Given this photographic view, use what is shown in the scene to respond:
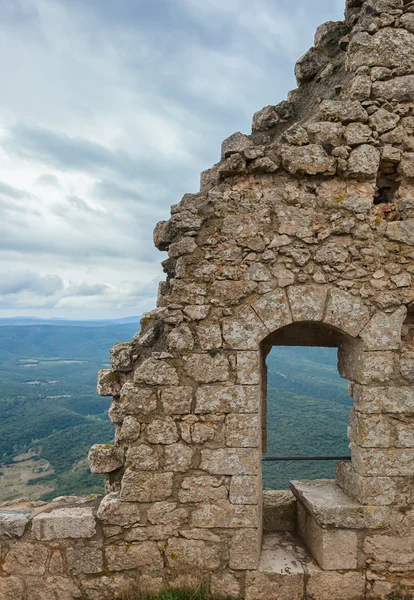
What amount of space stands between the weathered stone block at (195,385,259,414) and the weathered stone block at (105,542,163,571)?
1.44 metres

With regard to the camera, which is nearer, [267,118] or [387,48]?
[387,48]

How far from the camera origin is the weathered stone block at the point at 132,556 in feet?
12.8

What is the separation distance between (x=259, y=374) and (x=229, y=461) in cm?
91

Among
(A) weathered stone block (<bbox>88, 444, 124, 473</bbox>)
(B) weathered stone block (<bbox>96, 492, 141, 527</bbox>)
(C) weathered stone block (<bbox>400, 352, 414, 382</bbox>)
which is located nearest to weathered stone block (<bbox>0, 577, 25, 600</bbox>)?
(B) weathered stone block (<bbox>96, 492, 141, 527</bbox>)

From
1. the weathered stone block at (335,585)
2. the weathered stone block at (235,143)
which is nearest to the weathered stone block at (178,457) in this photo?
the weathered stone block at (335,585)

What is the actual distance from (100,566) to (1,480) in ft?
70.2

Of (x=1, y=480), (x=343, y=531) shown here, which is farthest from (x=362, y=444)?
(x=1, y=480)

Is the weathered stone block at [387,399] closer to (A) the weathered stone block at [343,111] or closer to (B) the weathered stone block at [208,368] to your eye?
(B) the weathered stone block at [208,368]

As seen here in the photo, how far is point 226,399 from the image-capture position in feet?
13.0

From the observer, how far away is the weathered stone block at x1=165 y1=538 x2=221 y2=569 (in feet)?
12.8

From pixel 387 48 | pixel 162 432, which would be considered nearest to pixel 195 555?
pixel 162 432

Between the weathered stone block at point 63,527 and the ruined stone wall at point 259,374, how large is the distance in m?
0.03

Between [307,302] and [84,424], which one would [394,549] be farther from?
[84,424]

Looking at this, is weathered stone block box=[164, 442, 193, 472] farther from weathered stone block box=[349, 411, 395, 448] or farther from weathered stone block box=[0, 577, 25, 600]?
weathered stone block box=[0, 577, 25, 600]
